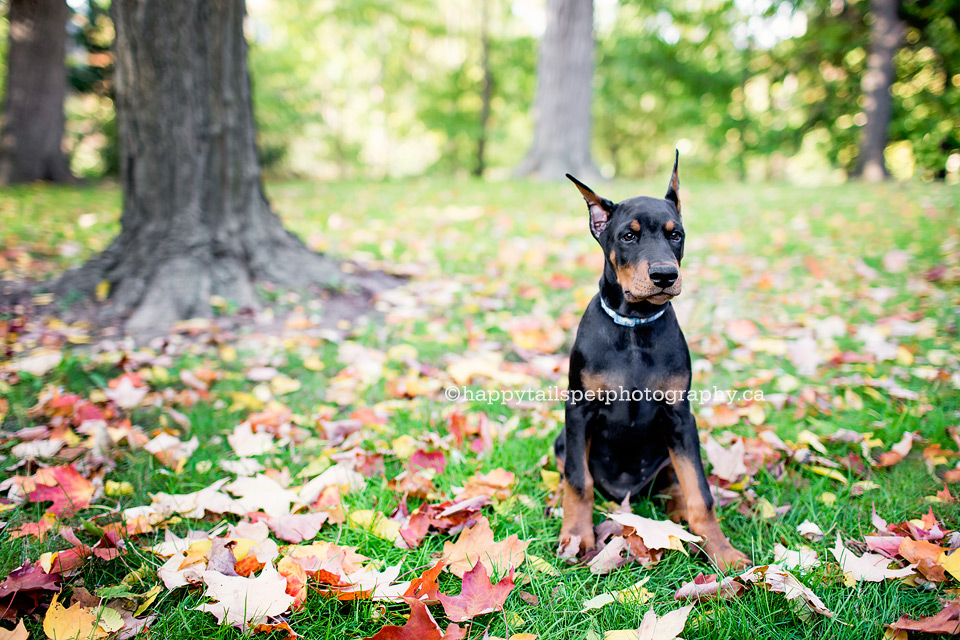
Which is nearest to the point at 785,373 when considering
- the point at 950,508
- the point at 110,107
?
the point at 950,508

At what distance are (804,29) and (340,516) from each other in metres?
20.2

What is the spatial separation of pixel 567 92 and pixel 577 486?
33.3ft

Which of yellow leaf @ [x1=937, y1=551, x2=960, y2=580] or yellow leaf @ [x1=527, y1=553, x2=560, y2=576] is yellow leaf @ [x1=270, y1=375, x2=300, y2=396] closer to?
yellow leaf @ [x1=527, y1=553, x2=560, y2=576]

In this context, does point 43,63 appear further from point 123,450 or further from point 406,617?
point 406,617

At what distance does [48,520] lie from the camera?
6.69 ft

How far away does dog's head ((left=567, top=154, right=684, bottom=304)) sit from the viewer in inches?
70.4

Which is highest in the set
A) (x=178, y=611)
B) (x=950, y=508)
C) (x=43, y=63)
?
(x=43, y=63)

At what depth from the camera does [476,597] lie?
1.65 m

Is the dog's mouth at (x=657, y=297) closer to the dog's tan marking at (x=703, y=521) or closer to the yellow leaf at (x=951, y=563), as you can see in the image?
the dog's tan marking at (x=703, y=521)

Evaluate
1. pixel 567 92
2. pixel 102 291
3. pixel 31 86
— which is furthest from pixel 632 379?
pixel 31 86

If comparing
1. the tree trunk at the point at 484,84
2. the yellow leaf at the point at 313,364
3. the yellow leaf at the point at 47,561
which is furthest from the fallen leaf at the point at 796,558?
the tree trunk at the point at 484,84

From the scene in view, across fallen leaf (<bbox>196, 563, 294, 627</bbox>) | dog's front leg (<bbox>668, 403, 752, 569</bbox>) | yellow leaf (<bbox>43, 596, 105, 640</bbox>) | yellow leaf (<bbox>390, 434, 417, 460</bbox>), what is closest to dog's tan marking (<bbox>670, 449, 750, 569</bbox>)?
dog's front leg (<bbox>668, 403, 752, 569</bbox>)

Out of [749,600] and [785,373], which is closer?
[749,600]

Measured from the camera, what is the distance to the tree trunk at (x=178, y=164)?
3.82m
